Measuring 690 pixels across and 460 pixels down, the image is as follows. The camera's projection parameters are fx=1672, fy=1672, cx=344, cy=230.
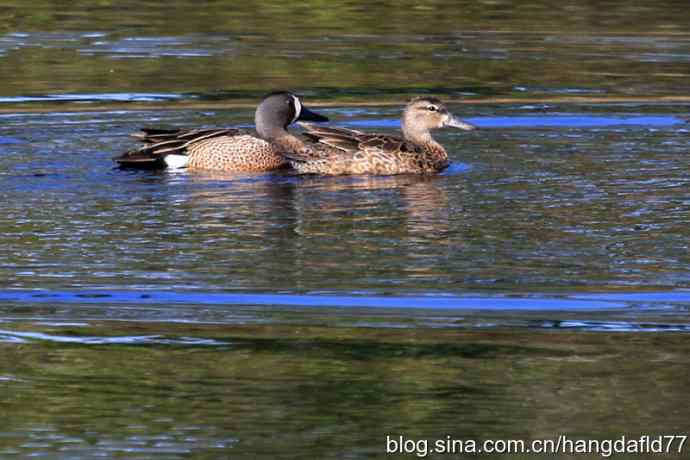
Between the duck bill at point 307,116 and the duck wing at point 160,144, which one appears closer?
the duck wing at point 160,144

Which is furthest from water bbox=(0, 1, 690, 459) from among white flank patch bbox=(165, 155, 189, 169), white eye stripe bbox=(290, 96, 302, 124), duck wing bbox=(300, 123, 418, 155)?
white eye stripe bbox=(290, 96, 302, 124)

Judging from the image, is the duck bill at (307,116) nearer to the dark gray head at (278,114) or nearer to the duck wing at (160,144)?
the dark gray head at (278,114)

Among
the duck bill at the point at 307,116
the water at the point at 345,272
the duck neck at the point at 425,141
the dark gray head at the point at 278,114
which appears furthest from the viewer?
the duck bill at the point at 307,116

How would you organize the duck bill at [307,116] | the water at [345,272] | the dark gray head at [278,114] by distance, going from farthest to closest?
the duck bill at [307,116], the dark gray head at [278,114], the water at [345,272]

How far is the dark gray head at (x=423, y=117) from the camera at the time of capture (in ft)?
40.3

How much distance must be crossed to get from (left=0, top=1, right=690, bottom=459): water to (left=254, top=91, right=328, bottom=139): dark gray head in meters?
0.95

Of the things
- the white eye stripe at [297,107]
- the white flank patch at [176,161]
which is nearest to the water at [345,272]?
the white flank patch at [176,161]

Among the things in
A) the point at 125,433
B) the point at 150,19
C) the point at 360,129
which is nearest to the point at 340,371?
the point at 125,433

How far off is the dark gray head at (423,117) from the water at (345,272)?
319 millimetres

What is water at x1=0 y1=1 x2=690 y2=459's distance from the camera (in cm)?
624

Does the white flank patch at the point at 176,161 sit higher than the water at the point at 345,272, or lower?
lower

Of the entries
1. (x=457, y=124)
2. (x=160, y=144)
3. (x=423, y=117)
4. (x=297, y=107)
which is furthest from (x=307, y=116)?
(x=160, y=144)

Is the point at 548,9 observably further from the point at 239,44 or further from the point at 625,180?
the point at 625,180

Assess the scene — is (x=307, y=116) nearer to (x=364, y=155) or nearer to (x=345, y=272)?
(x=364, y=155)
